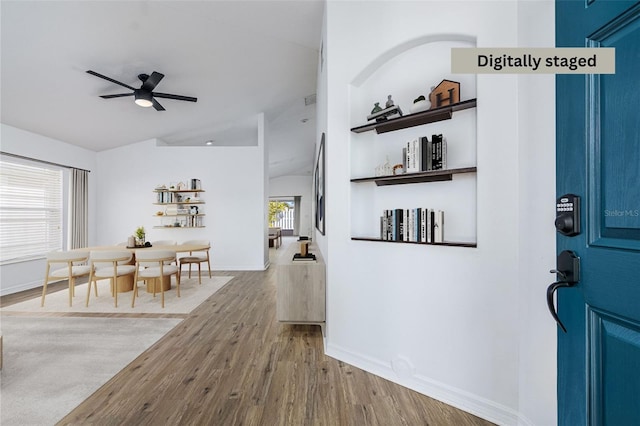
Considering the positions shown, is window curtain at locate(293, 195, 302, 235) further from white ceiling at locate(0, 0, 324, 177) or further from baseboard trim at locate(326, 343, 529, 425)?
baseboard trim at locate(326, 343, 529, 425)

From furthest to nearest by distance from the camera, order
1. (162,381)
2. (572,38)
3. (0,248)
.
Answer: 1. (0,248)
2. (162,381)
3. (572,38)

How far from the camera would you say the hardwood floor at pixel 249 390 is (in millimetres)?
1580

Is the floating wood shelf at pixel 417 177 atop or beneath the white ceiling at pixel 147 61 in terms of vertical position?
beneath

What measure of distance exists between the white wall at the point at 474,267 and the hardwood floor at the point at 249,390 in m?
0.18

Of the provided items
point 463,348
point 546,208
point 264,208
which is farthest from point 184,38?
point 463,348

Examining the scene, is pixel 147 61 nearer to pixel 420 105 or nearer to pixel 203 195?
pixel 203 195

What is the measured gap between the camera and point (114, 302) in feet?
12.1

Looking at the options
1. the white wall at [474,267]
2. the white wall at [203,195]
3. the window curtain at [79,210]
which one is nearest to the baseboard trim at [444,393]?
the white wall at [474,267]

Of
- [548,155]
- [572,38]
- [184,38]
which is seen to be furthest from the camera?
[184,38]

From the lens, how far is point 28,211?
15.2ft

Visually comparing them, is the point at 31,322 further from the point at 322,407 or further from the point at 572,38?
the point at 572,38

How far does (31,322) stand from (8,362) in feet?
3.56

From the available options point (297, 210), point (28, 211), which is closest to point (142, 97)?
point (28, 211)

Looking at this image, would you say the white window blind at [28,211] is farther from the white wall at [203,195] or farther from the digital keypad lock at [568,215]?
the digital keypad lock at [568,215]
